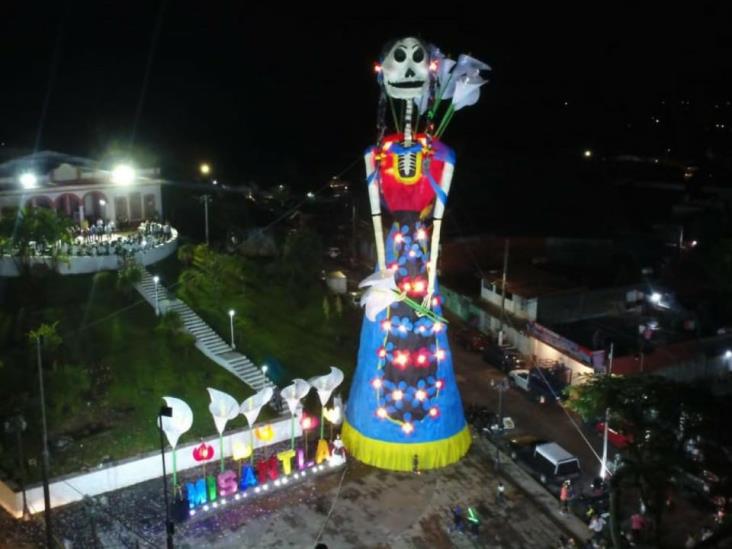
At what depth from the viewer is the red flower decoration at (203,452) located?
77.4 ft

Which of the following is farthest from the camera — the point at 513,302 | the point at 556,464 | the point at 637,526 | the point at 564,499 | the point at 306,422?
the point at 513,302

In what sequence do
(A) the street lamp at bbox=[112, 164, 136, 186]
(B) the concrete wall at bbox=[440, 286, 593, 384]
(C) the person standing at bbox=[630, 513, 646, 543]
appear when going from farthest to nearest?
(A) the street lamp at bbox=[112, 164, 136, 186] → (B) the concrete wall at bbox=[440, 286, 593, 384] → (C) the person standing at bbox=[630, 513, 646, 543]

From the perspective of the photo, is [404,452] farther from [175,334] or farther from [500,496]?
[175,334]

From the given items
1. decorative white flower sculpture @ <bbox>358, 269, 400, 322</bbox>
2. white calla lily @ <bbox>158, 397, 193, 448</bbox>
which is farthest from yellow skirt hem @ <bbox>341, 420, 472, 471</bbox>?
white calla lily @ <bbox>158, 397, 193, 448</bbox>

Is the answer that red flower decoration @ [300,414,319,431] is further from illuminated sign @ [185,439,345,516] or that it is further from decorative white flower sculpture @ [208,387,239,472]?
decorative white flower sculpture @ [208,387,239,472]

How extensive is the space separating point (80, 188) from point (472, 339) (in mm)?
24392

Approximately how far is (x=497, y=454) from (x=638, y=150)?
62.4 m

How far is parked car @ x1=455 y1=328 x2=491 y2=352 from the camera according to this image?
37062mm

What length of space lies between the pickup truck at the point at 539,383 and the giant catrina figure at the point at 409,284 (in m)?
7.49

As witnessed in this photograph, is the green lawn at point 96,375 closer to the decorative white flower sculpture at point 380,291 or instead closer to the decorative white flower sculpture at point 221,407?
the decorative white flower sculpture at point 221,407

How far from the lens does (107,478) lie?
23.8 meters

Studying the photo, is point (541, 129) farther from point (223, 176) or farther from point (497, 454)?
point (497, 454)

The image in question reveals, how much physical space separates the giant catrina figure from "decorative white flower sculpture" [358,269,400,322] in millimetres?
32

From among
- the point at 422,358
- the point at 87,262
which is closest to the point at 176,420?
the point at 422,358
